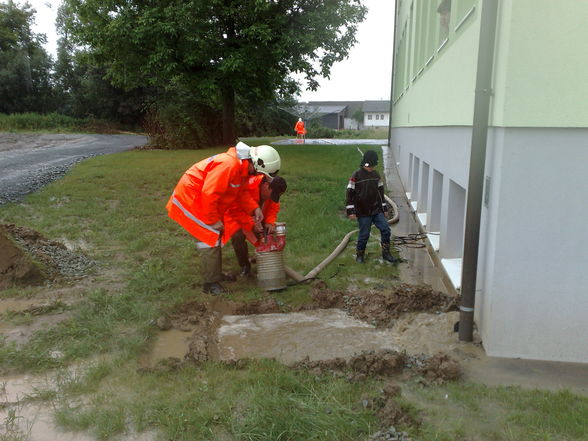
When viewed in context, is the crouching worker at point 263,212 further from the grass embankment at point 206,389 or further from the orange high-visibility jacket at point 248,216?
the grass embankment at point 206,389

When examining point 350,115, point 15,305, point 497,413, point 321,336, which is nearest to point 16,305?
point 15,305

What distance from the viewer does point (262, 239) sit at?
5902 mm

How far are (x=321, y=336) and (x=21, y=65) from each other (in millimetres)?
49145

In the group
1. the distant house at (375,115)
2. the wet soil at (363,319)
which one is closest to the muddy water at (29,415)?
the wet soil at (363,319)

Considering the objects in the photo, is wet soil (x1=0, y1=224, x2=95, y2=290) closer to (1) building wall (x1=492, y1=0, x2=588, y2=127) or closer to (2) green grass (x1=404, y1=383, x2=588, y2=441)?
(2) green grass (x1=404, y1=383, x2=588, y2=441)

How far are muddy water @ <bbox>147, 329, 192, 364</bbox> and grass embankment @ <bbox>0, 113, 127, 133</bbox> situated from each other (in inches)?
1374

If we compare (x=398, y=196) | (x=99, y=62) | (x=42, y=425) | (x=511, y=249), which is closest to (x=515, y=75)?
(x=511, y=249)

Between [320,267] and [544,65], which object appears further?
[320,267]

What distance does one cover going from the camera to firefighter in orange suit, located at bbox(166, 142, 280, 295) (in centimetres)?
523

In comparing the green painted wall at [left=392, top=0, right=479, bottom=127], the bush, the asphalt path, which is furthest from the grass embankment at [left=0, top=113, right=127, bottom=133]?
the green painted wall at [left=392, top=0, right=479, bottom=127]

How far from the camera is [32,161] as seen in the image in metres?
16.2

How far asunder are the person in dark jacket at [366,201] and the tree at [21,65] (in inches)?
1826

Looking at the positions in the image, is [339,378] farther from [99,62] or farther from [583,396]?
[99,62]

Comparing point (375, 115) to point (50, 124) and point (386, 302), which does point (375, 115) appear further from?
point (386, 302)
